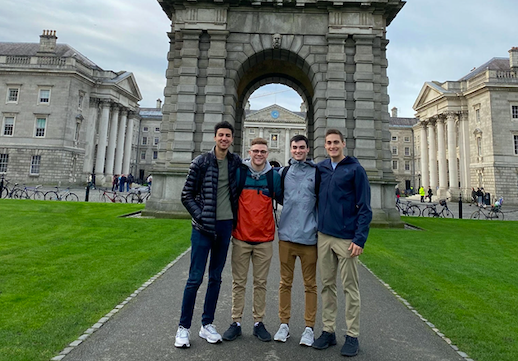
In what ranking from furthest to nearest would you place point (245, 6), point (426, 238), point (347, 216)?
point (245, 6)
point (426, 238)
point (347, 216)

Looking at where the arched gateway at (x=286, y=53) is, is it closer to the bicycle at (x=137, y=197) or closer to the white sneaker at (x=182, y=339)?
the bicycle at (x=137, y=197)

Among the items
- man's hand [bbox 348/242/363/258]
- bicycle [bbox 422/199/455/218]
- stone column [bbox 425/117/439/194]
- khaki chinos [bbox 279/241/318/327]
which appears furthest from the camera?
stone column [bbox 425/117/439/194]

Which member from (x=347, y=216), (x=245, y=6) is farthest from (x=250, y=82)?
(x=347, y=216)

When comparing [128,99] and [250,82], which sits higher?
[128,99]

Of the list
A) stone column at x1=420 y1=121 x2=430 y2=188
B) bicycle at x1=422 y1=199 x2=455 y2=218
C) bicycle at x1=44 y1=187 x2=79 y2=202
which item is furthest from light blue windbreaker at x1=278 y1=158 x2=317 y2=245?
stone column at x1=420 y1=121 x2=430 y2=188

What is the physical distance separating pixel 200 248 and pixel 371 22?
14131 millimetres

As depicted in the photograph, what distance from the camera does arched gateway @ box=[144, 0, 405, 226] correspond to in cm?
1383

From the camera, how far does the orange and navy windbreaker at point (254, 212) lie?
3953 millimetres

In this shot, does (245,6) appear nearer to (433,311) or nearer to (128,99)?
(433,311)

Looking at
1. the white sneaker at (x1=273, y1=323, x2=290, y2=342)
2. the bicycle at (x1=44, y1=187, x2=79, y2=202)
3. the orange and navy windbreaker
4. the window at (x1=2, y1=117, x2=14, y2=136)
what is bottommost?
the white sneaker at (x1=273, y1=323, x2=290, y2=342)

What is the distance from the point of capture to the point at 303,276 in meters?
3.95

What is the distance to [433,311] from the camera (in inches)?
191

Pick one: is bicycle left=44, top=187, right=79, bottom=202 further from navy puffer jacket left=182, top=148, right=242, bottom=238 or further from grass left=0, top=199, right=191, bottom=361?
navy puffer jacket left=182, top=148, right=242, bottom=238

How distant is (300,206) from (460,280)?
4.80m
